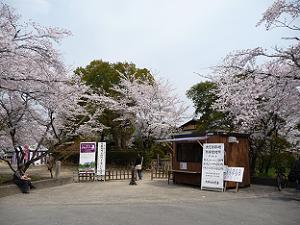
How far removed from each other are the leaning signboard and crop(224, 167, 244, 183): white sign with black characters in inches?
314

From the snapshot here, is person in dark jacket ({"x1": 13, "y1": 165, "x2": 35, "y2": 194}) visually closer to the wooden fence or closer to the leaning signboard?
the wooden fence

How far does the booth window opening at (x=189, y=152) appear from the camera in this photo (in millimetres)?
15891

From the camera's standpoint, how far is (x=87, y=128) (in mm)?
25078

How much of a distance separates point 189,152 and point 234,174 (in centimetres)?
277

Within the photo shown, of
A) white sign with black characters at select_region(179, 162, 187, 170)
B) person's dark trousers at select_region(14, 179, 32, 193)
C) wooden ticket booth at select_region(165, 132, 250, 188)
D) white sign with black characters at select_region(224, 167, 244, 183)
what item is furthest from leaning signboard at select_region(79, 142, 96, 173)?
white sign with black characters at select_region(224, 167, 244, 183)

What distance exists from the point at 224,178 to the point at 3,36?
381 inches

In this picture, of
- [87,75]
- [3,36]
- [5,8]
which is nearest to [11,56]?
[3,36]

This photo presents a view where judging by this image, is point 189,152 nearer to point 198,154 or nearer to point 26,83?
point 198,154

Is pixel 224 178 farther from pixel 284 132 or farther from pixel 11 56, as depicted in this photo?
pixel 11 56

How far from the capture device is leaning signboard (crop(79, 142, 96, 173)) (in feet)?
63.4

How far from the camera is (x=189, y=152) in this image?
16359 mm

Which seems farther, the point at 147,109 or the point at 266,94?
the point at 147,109

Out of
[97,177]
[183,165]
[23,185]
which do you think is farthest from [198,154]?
[23,185]

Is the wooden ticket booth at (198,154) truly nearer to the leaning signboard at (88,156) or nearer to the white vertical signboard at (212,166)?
the white vertical signboard at (212,166)
